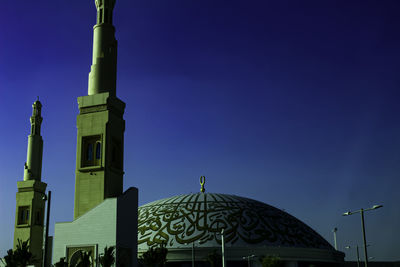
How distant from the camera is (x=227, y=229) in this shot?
145 feet

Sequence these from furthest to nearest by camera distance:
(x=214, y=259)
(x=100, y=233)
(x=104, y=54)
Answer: (x=214, y=259)
(x=104, y=54)
(x=100, y=233)

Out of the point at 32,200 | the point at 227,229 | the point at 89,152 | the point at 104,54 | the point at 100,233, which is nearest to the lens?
the point at 100,233

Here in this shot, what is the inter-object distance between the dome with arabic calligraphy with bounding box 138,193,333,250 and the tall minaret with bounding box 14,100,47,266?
10.8 m

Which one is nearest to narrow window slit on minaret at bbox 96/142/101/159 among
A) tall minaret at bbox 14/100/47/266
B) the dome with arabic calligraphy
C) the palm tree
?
the palm tree

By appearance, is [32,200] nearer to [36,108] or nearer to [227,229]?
[36,108]

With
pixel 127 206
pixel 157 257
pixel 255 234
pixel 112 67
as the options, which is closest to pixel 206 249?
pixel 255 234

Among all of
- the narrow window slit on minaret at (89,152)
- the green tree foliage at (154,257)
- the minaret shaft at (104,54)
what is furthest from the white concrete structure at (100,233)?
the minaret shaft at (104,54)

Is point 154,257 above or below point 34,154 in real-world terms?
below

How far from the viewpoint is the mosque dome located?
1679 inches

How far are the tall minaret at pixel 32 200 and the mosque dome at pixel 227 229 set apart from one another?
425 inches

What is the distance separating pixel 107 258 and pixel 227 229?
1678 centimetres

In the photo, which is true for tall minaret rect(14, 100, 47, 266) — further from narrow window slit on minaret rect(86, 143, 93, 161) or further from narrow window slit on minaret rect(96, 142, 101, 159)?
narrow window slit on minaret rect(96, 142, 101, 159)

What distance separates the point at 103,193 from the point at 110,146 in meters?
3.59

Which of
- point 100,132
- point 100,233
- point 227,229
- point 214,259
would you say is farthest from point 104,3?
point 214,259
